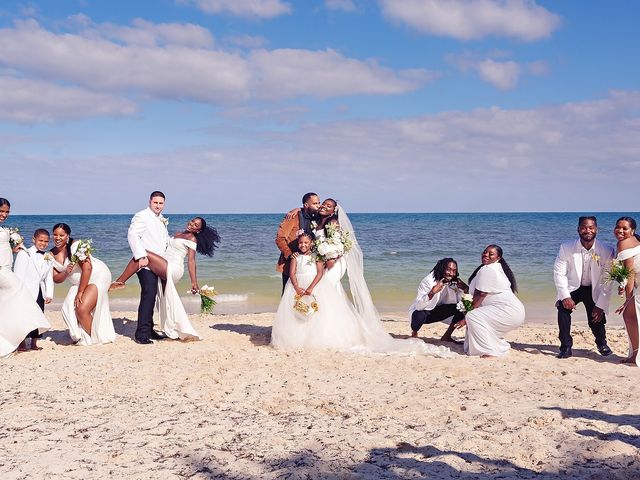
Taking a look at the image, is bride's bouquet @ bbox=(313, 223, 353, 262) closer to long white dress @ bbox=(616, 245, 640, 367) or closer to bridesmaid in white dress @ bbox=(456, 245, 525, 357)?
bridesmaid in white dress @ bbox=(456, 245, 525, 357)

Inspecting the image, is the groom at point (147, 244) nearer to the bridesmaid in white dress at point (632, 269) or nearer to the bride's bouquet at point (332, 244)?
the bride's bouquet at point (332, 244)

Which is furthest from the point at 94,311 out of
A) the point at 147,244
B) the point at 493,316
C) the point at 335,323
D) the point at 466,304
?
the point at 493,316

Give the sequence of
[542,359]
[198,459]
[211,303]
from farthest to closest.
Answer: [211,303]
[542,359]
[198,459]

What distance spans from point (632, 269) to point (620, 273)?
166 millimetres

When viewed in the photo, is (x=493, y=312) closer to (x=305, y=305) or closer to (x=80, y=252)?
(x=305, y=305)

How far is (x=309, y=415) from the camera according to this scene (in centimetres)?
559

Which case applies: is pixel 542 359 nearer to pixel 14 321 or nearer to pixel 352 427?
pixel 352 427

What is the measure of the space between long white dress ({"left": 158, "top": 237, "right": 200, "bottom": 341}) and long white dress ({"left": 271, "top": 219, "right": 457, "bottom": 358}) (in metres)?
1.45

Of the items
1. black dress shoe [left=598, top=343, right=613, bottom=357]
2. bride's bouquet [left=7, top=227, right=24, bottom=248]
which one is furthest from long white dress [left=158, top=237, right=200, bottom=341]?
black dress shoe [left=598, top=343, right=613, bottom=357]

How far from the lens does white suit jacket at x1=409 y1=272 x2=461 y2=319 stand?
907 cm

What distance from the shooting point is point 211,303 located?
10328 mm

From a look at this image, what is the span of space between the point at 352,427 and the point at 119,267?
64.9 ft

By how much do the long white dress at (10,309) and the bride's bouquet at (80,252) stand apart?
2.58ft

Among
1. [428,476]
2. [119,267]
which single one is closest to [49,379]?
[428,476]
